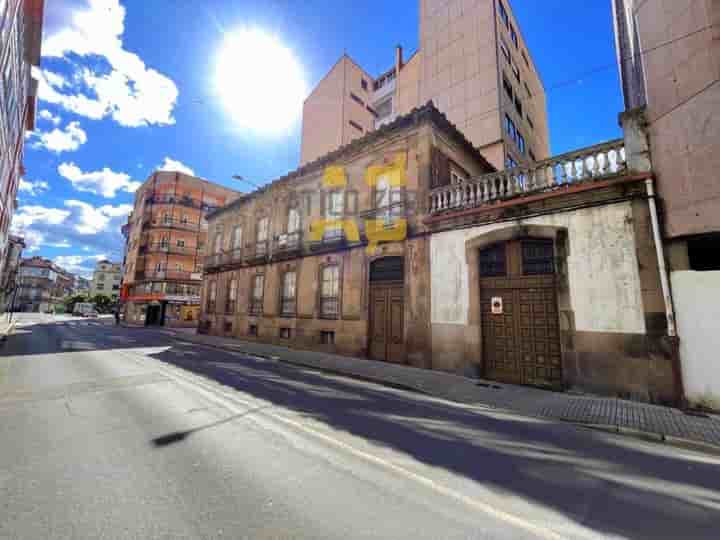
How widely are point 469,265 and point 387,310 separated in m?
3.40

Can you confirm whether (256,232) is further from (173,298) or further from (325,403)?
(173,298)

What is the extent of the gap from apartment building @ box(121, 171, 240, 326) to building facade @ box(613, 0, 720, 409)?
36583 millimetres

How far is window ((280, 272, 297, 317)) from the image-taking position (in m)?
15.0

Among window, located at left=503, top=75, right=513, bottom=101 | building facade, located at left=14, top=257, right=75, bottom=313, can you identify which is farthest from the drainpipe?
building facade, located at left=14, top=257, right=75, bottom=313

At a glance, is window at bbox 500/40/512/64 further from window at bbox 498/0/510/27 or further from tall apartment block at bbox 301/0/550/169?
window at bbox 498/0/510/27

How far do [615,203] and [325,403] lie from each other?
26.2 feet

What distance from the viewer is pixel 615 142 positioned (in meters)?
7.44

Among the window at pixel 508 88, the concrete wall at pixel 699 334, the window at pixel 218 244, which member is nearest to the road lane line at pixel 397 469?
the concrete wall at pixel 699 334

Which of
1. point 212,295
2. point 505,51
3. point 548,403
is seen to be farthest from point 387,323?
point 505,51

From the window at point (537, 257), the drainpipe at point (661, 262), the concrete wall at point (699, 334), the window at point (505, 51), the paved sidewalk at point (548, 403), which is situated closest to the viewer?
the paved sidewalk at point (548, 403)

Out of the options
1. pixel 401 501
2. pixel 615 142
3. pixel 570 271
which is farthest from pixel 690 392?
pixel 401 501

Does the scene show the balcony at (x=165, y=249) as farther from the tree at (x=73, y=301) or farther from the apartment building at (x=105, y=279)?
the apartment building at (x=105, y=279)

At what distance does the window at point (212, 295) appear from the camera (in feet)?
68.2

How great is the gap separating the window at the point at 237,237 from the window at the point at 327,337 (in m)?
9.53
